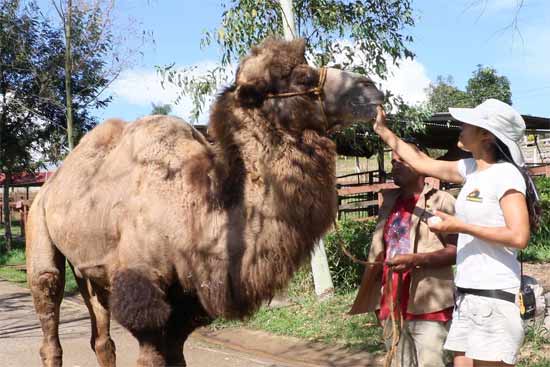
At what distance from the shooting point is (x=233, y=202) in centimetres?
391

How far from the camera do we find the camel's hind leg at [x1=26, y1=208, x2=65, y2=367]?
5457 mm

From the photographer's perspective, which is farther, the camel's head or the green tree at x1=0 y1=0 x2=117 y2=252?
the green tree at x1=0 y1=0 x2=117 y2=252

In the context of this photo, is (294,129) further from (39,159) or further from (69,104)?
(39,159)

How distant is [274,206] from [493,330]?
135 cm

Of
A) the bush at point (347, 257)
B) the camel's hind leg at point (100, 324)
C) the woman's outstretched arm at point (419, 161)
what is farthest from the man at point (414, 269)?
the bush at point (347, 257)

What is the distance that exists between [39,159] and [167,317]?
642 inches

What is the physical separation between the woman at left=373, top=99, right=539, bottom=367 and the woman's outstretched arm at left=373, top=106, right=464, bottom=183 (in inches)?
12.2

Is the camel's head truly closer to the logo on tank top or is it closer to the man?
the man

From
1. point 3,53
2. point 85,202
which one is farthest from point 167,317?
point 3,53

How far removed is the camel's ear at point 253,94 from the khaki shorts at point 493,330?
5.37 feet

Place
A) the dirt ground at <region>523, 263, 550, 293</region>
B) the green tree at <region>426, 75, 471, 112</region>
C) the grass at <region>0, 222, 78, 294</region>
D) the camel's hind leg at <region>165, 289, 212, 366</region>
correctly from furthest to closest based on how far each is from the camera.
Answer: the green tree at <region>426, 75, 471, 112</region> → the grass at <region>0, 222, 78, 294</region> → the dirt ground at <region>523, 263, 550, 293</region> → the camel's hind leg at <region>165, 289, 212, 366</region>

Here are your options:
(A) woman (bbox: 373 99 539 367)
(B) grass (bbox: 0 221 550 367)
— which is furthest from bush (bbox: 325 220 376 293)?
(A) woman (bbox: 373 99 539 367)

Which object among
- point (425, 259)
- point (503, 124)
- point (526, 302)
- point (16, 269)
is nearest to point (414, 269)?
point (425, 259)

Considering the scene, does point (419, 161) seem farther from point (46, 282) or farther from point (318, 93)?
point (46, 282)
